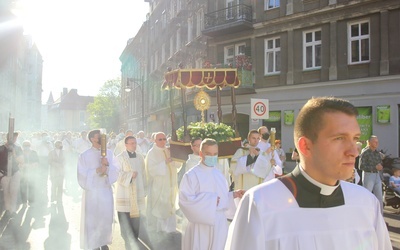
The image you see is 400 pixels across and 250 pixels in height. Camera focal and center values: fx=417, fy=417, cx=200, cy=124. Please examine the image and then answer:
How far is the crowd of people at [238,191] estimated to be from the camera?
213cm

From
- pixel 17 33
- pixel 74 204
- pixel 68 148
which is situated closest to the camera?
pixel 74 204

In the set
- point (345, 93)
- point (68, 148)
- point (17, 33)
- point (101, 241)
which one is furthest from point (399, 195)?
Answer: point (17, 33)

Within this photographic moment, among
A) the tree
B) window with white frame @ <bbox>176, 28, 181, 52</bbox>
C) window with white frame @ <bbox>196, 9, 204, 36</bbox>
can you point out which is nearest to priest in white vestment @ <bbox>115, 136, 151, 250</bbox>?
window with white frame @ <bbox>196, 9, 204, 36</bbox>

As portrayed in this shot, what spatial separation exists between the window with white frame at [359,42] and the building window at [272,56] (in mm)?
3819

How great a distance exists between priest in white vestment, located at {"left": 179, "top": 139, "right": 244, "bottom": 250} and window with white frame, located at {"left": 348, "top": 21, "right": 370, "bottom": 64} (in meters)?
13.8

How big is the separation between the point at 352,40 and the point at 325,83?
2121 millimetres

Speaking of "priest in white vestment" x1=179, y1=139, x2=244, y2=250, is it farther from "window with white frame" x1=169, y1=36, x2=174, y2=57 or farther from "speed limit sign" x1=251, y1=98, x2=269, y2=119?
"window with white frame" x1=169, y1=36, x2=174, y2=57

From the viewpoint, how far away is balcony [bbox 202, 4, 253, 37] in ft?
70.4

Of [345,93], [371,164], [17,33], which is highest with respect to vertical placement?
[17,33]

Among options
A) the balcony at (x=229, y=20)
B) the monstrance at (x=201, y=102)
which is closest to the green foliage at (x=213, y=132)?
the monstrance at (x=201, y=102)

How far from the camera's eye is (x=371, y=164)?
32.9 ft

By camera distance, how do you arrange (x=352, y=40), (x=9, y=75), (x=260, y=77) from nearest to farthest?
(x=352, y=40) < (x=260, y=77) < (x=9, y=75)

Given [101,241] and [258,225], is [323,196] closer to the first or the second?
[258,225]

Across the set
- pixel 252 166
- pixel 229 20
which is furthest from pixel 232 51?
pixel 252 166
